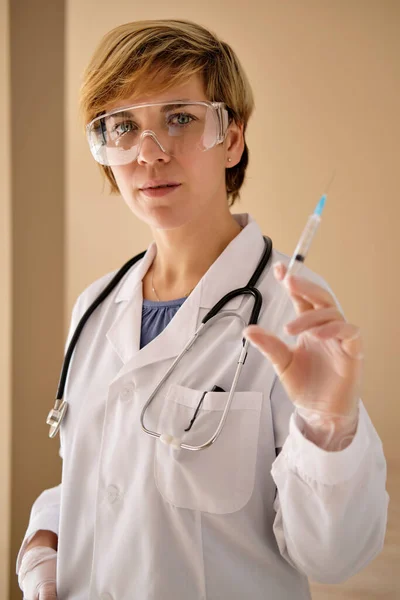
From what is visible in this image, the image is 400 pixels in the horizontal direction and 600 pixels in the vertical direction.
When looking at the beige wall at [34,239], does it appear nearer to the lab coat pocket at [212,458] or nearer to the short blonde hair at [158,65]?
the short blonde hair at [158,65]

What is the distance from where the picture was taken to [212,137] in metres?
1.19

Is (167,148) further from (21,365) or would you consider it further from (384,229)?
(21,365)

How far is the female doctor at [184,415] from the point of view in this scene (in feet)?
3.06

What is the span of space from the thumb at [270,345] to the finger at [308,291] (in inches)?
2.6

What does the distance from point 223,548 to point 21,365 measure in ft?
4.44

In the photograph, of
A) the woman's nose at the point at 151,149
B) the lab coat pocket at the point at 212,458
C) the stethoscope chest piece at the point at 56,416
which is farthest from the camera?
the stethoscope chest piece at the point at 56,416

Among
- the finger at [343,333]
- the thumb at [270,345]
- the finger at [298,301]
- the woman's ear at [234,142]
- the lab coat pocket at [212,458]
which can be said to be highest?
the woman's ear at [234,142]

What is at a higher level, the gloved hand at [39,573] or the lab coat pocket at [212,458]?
the lab coat pocket at [212,458]

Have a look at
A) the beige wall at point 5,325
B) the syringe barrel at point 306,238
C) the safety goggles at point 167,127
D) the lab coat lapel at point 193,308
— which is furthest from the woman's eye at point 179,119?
the beige wall at point 5,325

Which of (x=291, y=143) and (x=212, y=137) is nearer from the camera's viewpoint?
(x=212, y=137)

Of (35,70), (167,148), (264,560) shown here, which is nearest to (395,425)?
(264,560)

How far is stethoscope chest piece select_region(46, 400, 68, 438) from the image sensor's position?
1270mm

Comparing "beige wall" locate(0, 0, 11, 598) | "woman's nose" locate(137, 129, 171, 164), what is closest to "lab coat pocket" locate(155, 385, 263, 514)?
"woman's nose" locate(137, 129, 171, 164)

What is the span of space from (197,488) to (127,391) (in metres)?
0.24
